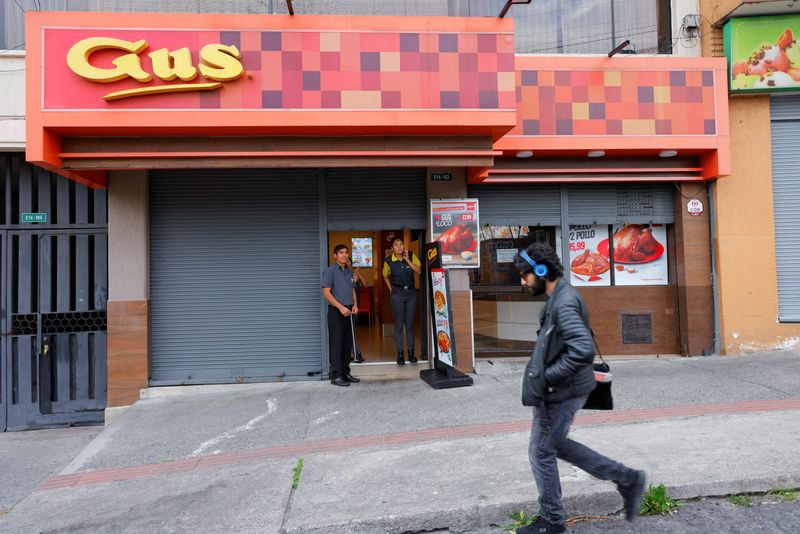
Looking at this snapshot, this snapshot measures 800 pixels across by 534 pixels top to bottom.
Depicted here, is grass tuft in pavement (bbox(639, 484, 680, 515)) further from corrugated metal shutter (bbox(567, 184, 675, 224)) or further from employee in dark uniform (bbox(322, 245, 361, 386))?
corrugated metal shutter (bbox(567, 184, 675, 224))

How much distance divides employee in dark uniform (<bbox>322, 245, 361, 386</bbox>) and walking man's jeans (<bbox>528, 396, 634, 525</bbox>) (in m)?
4.27

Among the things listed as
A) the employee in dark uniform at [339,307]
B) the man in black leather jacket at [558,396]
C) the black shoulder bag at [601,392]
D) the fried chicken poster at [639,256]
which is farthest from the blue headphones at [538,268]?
the fried chicken poster at [639,256]

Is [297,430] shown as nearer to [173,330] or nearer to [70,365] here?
[173,330]

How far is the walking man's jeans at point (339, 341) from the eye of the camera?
7.42 meters

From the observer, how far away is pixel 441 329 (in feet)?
23.9

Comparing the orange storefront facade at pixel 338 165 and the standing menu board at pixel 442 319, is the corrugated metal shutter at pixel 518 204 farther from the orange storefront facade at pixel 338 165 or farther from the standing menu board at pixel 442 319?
the standing menu board at pixel 442 319

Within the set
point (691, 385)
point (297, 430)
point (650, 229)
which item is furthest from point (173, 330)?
point (650, 229)

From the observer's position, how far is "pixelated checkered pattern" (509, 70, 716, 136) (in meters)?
7.91

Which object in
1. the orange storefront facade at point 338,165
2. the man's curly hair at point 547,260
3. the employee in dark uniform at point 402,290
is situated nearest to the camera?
the man's curly hair at point 547,260

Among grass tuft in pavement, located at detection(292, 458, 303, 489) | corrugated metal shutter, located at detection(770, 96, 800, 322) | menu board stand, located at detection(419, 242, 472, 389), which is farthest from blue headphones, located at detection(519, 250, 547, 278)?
corrugated metal shutter, located at detection(770, 96, 800, 322)

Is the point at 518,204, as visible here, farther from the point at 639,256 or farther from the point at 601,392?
the point at 601,392

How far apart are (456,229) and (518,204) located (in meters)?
1.23

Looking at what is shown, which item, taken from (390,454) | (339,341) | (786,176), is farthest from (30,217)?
(786,176)

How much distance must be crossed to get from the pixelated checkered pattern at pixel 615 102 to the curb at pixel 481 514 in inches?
212
